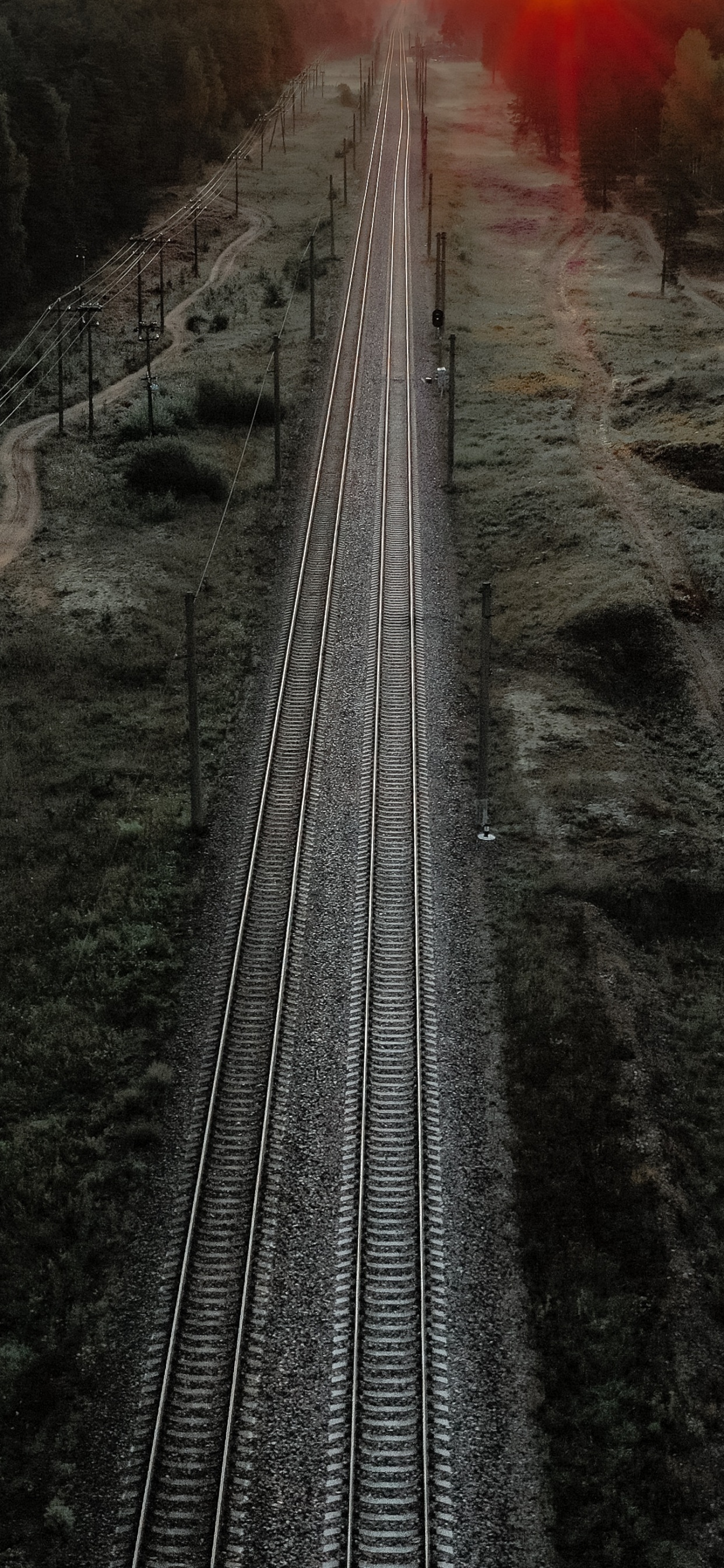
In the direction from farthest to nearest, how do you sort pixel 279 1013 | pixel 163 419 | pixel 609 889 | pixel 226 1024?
pixel 163 419 < pixel 609 889 < pixel 279 1013 < pixel 226 1024

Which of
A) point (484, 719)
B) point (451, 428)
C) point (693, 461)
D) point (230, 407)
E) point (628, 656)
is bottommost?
point (628, 656)

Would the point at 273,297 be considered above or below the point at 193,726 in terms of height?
above

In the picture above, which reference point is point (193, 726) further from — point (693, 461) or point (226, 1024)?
point (693, 461)

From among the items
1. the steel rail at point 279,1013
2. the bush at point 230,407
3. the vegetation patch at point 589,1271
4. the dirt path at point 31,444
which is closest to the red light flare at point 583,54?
the dirt path at point 31,444

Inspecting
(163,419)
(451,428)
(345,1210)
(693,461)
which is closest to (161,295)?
(163,419)

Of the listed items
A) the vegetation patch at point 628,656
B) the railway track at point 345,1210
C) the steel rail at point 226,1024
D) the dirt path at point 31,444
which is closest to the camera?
the railway track at point 345,1210

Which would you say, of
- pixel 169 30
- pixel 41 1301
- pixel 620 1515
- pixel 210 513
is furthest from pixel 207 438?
pixel 169 30

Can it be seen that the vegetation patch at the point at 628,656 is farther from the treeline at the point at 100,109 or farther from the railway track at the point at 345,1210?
the treeline at the point at 100,109

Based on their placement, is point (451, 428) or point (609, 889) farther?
point (451, 428)
